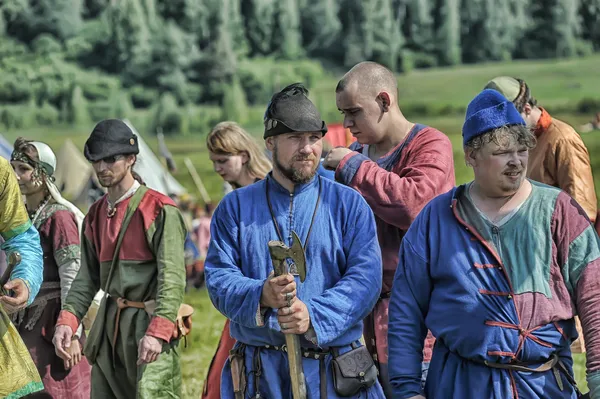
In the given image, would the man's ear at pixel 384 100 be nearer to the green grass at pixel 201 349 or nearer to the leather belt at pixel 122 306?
the leather belt at pixel 122 306

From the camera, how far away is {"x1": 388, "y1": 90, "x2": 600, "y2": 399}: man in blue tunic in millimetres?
3949

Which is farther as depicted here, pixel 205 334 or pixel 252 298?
pixel 205 334

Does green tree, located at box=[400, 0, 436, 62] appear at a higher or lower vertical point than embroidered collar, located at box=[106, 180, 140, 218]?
higher

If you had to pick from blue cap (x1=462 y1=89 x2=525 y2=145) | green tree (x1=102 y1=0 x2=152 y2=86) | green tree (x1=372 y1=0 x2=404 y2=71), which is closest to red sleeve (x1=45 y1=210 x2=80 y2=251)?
blue cap (x1=462 y1=89 x2=525 y2=145)

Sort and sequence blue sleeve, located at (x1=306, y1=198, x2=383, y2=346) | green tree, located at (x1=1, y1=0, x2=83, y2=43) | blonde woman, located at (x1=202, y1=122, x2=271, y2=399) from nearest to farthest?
1. blue sleeve, located at (x1=306, y1=198, x2=383, y2=346)
2. blonde woman, located at (x1=202, y1=122, x2=271, y2=399)
3. green tree, located at (x1=1, y1=0, x2=83, y2=43)

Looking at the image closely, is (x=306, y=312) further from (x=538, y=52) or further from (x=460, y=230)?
(x=538, y=52)

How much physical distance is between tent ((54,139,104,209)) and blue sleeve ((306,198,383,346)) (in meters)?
9.18

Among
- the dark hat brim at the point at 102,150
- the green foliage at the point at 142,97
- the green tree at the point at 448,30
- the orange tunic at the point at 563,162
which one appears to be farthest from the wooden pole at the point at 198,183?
the orange tunic at the point at 563,162

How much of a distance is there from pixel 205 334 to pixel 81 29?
5901 millimetres

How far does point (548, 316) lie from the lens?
395 centimetres

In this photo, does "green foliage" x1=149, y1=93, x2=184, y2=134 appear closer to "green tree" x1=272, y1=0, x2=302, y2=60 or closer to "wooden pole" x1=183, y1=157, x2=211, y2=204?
"wooden pole" x1=183, y1=157, x2=211, y2=204

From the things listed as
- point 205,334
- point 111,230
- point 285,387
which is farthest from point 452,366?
point 205,334

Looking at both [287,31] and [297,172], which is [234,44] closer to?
[287,31]

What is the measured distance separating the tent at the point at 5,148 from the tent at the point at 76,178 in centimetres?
60
